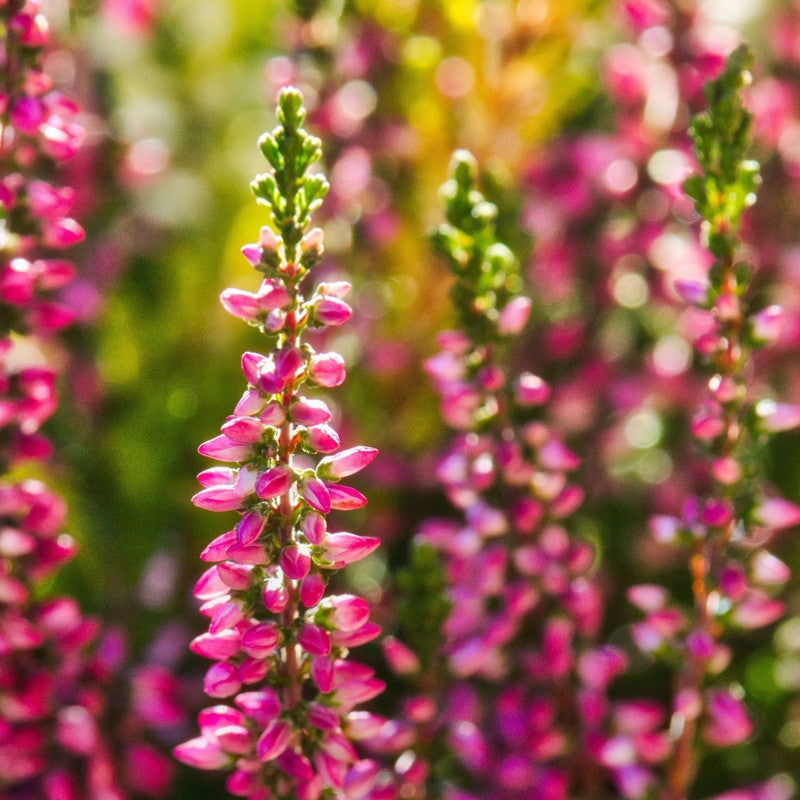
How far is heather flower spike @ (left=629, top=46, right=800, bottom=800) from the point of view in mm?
532

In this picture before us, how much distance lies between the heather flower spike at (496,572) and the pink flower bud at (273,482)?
0.42 feet

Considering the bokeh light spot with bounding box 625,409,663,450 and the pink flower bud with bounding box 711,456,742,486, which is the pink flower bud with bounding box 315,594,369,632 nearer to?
the pink flower bud with bounding box 711,456,742,486

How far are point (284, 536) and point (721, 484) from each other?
0.79 ft

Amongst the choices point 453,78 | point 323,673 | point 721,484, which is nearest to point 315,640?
point 323,673

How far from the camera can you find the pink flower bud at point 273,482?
419mm

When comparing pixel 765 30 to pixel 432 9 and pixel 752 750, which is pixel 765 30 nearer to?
pixel 432 9

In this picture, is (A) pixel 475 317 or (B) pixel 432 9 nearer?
(A) pixel 475 317

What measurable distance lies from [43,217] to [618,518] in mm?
528

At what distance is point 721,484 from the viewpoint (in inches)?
21.9

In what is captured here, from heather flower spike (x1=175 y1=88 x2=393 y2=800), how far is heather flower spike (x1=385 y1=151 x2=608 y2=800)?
0.25 ft

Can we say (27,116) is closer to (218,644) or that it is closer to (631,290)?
(218,644)

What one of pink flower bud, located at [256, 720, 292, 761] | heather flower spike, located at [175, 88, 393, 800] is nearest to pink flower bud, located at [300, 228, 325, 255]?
heather flower spike, located at [175, 88, 393, 800]

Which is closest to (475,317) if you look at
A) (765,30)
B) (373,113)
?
(373,113)

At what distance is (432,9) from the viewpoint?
37.3 inches
